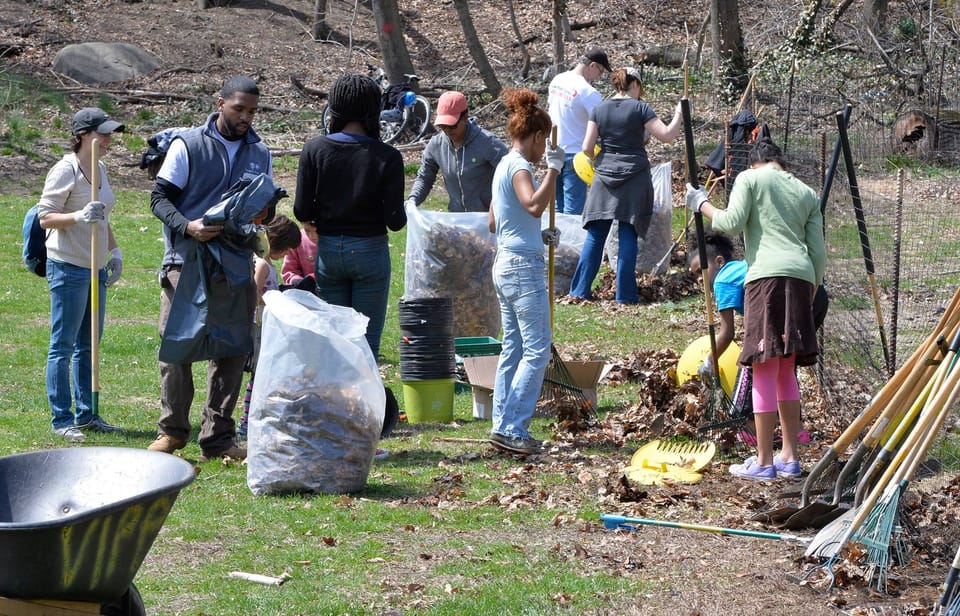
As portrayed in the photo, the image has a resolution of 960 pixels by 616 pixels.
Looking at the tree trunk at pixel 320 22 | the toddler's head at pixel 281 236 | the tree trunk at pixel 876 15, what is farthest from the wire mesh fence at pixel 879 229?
the tree trunk at pixel 320 22

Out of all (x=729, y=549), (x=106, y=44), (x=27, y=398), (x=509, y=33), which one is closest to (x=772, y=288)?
(x=729, y=549)

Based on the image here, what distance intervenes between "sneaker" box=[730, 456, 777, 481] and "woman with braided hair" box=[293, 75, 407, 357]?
2343mm

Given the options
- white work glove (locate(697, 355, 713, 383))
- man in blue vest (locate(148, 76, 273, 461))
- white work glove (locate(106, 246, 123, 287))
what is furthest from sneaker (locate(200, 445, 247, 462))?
white work glove (locate(697, 355, 713, 383))

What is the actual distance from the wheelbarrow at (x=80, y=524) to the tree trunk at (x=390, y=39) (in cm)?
1750

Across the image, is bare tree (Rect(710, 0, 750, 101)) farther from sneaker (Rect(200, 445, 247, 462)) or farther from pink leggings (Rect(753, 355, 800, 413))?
sneaker (Rect(200, 445, 247, 462))

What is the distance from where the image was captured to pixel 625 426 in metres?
7.31

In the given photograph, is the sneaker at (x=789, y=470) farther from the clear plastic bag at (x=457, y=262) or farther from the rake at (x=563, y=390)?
the clear plastic bag at (x=457, y=262)

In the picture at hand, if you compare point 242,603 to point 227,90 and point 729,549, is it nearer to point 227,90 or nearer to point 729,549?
point 729,549

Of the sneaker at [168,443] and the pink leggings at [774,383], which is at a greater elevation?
the pink leggings at [774,383]

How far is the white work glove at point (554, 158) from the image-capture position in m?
6.53

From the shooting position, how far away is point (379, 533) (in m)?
5.27

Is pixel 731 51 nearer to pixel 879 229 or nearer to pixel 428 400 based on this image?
pixel 879 229

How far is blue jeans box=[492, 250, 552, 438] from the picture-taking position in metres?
6.52

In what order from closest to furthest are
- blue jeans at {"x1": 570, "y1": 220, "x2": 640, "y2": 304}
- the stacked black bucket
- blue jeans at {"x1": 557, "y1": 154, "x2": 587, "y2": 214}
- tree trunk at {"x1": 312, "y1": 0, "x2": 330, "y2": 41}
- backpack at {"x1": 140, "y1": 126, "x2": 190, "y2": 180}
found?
backpack at {"x1": 140, "y1": 126, "x2": 190, "y2": 180}, the stacked black bucket, blue jeans at {"x1": 570, "y1": 220, "x2": 640, "y2": 304}, blue jeans at {"x1": 557, "y1": 154, "x2": 587, "y2": 214}, tree trunk at {"x1": 312, "y1": 0, "x2": 330, "y2": 41}
